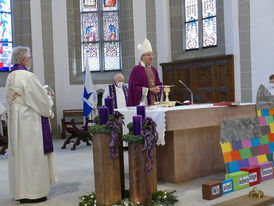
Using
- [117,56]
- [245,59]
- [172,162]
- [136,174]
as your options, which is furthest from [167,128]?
[117,56]

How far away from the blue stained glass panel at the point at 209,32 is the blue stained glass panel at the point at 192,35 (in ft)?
0.98

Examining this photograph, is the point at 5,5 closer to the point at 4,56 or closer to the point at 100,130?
the point at 4,56

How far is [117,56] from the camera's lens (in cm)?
1266

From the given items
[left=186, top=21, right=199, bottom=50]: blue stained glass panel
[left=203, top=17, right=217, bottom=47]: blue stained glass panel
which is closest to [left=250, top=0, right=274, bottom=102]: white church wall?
[left=203, top=17, right=217, bottom=47]: blue stained glass panel

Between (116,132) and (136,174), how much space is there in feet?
1.50

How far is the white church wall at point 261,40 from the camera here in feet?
29.7

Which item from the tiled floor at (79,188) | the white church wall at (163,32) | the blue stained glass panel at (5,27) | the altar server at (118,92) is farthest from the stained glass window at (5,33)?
the tiled floor at (79,188)

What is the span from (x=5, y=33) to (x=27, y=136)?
8.13 meters

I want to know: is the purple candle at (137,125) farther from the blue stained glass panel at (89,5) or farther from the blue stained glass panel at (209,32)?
the blue stained glass panel at (89,5)

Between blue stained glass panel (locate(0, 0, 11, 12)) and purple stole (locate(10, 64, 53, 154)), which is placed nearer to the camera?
purple stole (locate(10, 64, 53, 154))

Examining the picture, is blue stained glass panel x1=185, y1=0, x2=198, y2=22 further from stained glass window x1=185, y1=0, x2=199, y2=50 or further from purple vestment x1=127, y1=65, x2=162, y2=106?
purple vestment x1=127, y1=65, x2=162, y2=106

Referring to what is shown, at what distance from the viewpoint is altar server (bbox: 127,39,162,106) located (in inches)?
244

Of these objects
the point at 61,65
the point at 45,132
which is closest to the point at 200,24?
the point at 61,65

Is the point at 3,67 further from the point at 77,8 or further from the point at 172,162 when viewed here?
the point at 172,162
